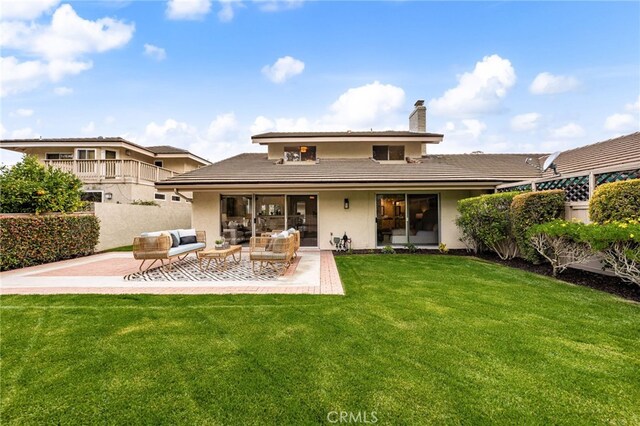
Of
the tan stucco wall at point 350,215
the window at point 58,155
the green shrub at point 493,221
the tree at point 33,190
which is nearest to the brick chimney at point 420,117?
the tan stucco wall at point 350,215

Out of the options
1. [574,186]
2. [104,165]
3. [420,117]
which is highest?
[420,117]

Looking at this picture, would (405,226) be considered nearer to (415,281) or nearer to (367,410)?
(415,281)

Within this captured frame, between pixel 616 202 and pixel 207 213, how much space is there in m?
12.6

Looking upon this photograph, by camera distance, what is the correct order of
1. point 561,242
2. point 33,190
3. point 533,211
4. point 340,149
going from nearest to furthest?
point 561,242 → point 533,211 → point 33,190 → point 340,149

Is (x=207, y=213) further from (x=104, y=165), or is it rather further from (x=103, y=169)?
(x=104, y=165)

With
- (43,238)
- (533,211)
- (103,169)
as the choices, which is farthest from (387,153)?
(103,169)

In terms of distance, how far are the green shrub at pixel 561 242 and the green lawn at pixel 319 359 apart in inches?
43.8

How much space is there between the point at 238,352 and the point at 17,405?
6.35 ft

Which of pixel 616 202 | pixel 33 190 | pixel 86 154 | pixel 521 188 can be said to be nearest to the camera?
pixel 616 202

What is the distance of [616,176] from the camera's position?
6191 millimetres

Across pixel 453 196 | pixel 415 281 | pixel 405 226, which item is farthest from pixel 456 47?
pixel 415 281

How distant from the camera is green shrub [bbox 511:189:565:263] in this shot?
7.34 m

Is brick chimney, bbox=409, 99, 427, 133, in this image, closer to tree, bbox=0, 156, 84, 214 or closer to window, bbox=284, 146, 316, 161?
window, bbox=284, 146, 316, 161

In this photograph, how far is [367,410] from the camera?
2.36 m
